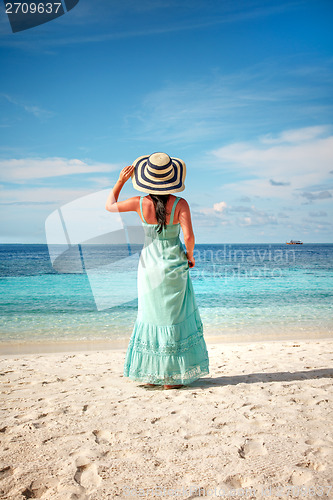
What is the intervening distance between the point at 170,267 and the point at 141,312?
52 cm

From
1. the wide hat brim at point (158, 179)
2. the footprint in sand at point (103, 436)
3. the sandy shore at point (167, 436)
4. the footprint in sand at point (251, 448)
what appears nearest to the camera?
the sandy shore at point (167, 436)

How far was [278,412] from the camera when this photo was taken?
2.91 meters

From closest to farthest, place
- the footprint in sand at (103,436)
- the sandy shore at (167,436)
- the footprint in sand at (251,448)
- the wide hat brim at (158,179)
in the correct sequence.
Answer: the sandy shore at (167,436)
the footprint in sand at (251,448)
the footprint in sand at (103,436)
the wide hat brim at (158,179)

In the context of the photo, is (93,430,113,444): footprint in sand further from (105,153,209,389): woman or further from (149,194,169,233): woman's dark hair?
(149,194,169,233): woman's dark hair

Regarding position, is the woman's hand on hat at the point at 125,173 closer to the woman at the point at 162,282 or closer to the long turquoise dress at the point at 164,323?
the woman at the point at 162,282

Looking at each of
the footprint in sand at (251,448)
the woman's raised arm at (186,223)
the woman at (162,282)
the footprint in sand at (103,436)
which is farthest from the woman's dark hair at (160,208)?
the footprint in sand at (251,448)

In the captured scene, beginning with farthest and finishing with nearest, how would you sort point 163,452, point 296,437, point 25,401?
point 25,401 → point 296,437 → point 163,452

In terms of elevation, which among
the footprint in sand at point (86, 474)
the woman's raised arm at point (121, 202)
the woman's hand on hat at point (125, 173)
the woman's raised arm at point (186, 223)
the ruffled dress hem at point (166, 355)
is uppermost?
the woman's hand on hat at point (125, 173)

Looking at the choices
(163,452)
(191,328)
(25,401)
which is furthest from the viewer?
(191,328)

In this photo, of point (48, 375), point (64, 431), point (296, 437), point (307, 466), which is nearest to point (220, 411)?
point (296, 437)

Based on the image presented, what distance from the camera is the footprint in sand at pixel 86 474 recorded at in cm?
198

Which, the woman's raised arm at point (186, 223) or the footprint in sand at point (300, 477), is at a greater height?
the woman's raised arm at point (186, 223)

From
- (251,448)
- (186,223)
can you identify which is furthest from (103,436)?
(186,223)

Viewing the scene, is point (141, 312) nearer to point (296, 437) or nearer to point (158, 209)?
point (158, 209)
